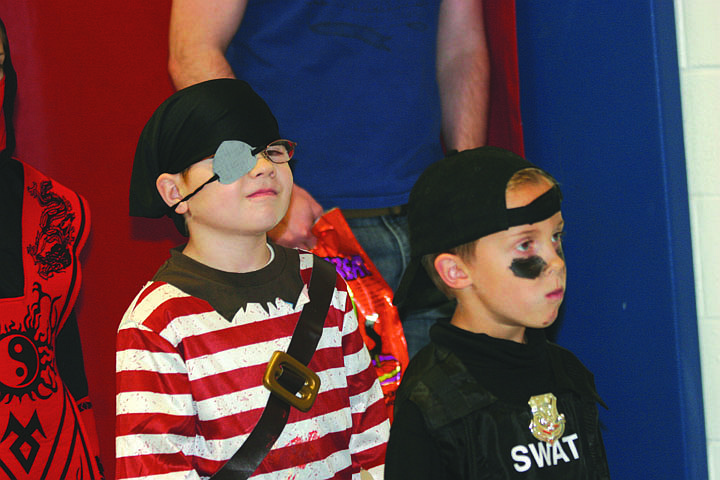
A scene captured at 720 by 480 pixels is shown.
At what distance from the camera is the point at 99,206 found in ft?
9.74

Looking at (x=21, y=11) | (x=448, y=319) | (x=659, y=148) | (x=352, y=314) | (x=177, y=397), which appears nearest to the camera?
(x=177, y=397)

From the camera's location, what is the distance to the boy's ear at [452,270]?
1.78 metres

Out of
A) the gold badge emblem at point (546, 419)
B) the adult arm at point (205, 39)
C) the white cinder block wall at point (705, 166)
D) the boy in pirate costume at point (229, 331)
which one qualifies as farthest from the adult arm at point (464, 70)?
the gold badge emblem at point (546, 419)

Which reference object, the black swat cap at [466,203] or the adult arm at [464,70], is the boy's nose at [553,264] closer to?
the black swat cap at [466,203]

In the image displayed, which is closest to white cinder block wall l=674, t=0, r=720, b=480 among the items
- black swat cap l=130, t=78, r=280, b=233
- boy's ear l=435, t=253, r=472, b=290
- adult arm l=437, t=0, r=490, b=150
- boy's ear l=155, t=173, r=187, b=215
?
adult arm l=437, t=0, r=490, b=150

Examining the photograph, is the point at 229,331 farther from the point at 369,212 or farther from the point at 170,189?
the point at 369,212

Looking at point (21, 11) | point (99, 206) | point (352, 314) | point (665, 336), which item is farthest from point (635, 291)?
point (21, 11)

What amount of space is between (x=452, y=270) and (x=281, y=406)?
0.41 metres

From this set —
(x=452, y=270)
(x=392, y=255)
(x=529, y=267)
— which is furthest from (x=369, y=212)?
(x=529, y=267)

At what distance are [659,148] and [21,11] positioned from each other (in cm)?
189

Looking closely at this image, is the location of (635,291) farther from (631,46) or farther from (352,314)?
(352,314)

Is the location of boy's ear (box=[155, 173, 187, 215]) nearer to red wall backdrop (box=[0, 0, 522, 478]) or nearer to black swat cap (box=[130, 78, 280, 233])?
black swat cap (box=[130, 78, 280, 233])

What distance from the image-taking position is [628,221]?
235 centimetres

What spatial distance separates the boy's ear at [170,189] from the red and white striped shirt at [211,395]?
0.55ft
